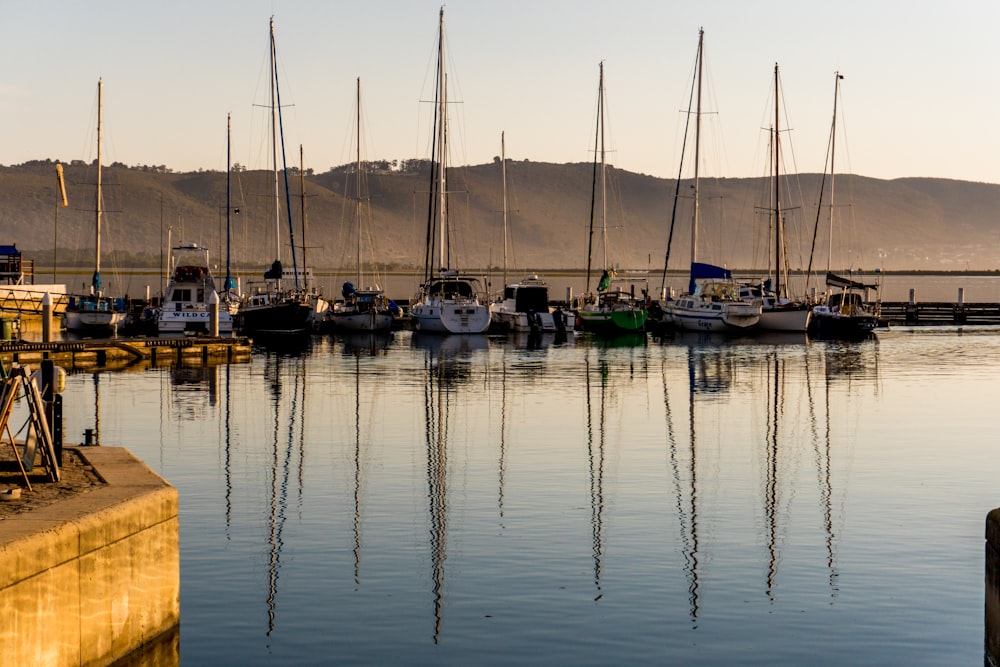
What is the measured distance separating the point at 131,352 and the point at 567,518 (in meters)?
35.5

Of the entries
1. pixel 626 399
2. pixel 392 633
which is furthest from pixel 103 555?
pixel 626 399

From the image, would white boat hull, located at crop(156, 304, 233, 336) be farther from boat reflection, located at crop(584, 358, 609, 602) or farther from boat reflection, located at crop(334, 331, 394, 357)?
boat reflection, located at crop(584, 358, 609, 602)

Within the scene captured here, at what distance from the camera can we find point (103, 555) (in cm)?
1355

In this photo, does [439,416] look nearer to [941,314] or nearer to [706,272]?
[706,272]

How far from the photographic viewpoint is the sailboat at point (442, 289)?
79.2 m

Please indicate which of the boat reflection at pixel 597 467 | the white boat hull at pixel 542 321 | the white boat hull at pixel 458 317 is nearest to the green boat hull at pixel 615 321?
the white boat hull at pixel 542 321

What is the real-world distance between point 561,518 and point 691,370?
114ft

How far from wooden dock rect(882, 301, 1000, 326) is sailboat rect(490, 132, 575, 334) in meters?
25.2

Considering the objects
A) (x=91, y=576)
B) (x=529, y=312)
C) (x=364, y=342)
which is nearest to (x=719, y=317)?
(x=529, y=312)

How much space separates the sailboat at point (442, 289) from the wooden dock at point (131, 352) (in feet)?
66.3

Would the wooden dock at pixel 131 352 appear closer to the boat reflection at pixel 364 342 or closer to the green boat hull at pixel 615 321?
the boat reflection at pixel 364 342

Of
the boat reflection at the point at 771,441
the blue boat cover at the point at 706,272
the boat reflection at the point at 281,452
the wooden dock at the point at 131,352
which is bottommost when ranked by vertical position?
the boat reflection at the point at 281,452

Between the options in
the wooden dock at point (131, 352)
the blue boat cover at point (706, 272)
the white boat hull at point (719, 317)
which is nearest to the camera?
the wooden dock at point (131, 352)

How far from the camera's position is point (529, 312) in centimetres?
8394
